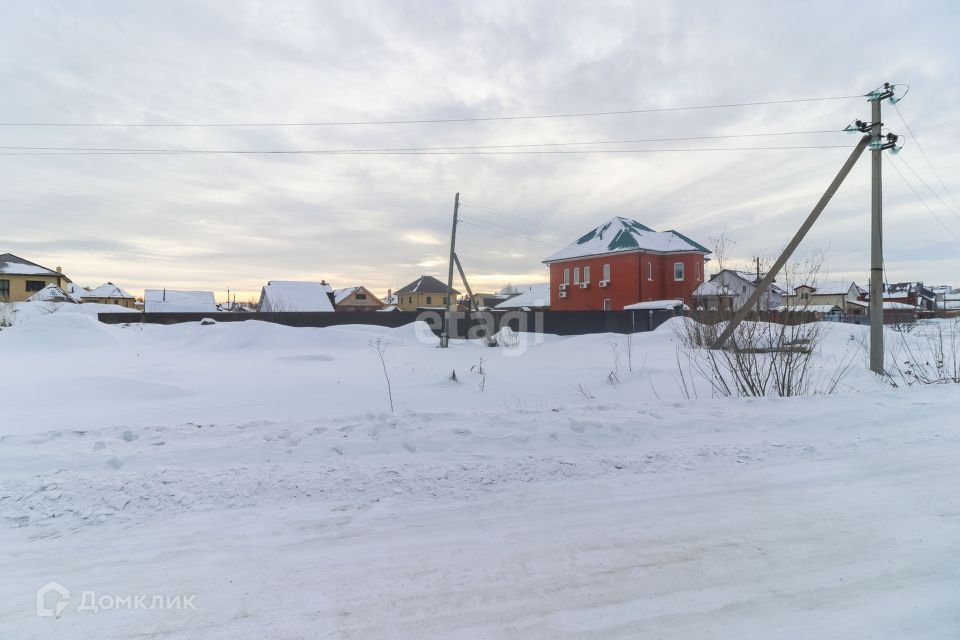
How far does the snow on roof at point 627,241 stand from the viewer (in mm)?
37094

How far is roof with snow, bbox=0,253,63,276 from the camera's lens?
54344 mm

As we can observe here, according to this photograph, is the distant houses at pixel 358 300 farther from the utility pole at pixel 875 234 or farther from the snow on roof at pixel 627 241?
the utility pole at pixel 875 234

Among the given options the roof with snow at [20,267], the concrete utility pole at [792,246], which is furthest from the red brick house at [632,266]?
the roof with snow at [20,267]

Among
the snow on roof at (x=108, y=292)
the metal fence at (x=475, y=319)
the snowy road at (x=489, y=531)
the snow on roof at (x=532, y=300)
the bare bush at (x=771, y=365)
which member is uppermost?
the snow on roof at (x=108, y=292)

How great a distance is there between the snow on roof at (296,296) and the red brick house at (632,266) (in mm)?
26539

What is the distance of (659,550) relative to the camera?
2949 mm

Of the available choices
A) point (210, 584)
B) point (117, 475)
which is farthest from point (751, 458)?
point (117, 475)

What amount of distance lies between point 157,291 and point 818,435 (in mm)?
78006

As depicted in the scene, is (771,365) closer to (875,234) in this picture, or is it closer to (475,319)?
(875,234)

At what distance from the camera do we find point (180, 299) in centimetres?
6556

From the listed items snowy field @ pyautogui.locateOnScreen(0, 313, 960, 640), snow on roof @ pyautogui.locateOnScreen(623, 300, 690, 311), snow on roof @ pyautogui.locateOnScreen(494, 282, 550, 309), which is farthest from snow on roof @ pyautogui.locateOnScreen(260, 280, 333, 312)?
snowy field @ pyautogui.locateOnScreen(0, 313, 960, 640)

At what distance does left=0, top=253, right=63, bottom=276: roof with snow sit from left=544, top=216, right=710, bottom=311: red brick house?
198ft

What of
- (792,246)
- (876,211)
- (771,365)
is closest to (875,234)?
(876,211)

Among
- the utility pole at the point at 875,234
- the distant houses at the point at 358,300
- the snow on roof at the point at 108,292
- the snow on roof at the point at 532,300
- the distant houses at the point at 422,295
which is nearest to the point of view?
the utility pole at the point at 875,234
